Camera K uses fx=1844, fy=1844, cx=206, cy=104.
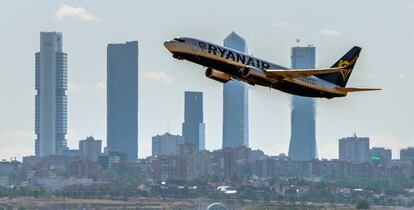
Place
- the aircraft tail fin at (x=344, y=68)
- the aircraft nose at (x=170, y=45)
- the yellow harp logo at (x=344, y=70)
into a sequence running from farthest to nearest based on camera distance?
1. the yellow harp logo at (x=344, y=70)
2. the aircraft tail fin at (x=344, y=68)
3. the aircraft nose at (x=170, y=45)

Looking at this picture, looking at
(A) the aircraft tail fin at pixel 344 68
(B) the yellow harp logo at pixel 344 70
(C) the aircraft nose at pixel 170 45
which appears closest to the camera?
(C) the aircraft nose at pixel 170 45

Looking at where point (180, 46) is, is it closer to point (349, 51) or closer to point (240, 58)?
point (240, 58)

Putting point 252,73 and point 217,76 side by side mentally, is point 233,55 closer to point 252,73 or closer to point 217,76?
point 217,76

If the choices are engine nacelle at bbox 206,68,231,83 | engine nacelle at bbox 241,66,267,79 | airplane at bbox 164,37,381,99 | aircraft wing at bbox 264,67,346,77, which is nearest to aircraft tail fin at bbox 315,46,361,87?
airplane at bbox 164,37,381,99

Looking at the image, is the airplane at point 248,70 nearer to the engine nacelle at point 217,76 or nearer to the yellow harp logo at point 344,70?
the engine nacelle at point 217,76

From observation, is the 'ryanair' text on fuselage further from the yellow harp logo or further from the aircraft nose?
the yellow harp logo

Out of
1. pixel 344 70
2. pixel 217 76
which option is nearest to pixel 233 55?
pixel 217 76

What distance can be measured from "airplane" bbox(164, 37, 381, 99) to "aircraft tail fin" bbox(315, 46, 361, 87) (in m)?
3.96

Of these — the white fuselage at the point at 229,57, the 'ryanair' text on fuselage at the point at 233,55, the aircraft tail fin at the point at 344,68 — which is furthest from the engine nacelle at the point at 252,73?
the aircraft tail fin at the point at 344,68

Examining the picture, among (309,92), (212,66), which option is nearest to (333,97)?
(309,92)

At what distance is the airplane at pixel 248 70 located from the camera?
14788 cm

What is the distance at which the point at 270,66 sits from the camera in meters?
152

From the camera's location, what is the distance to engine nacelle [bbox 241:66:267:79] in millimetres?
148500

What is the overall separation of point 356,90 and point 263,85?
7615mm
